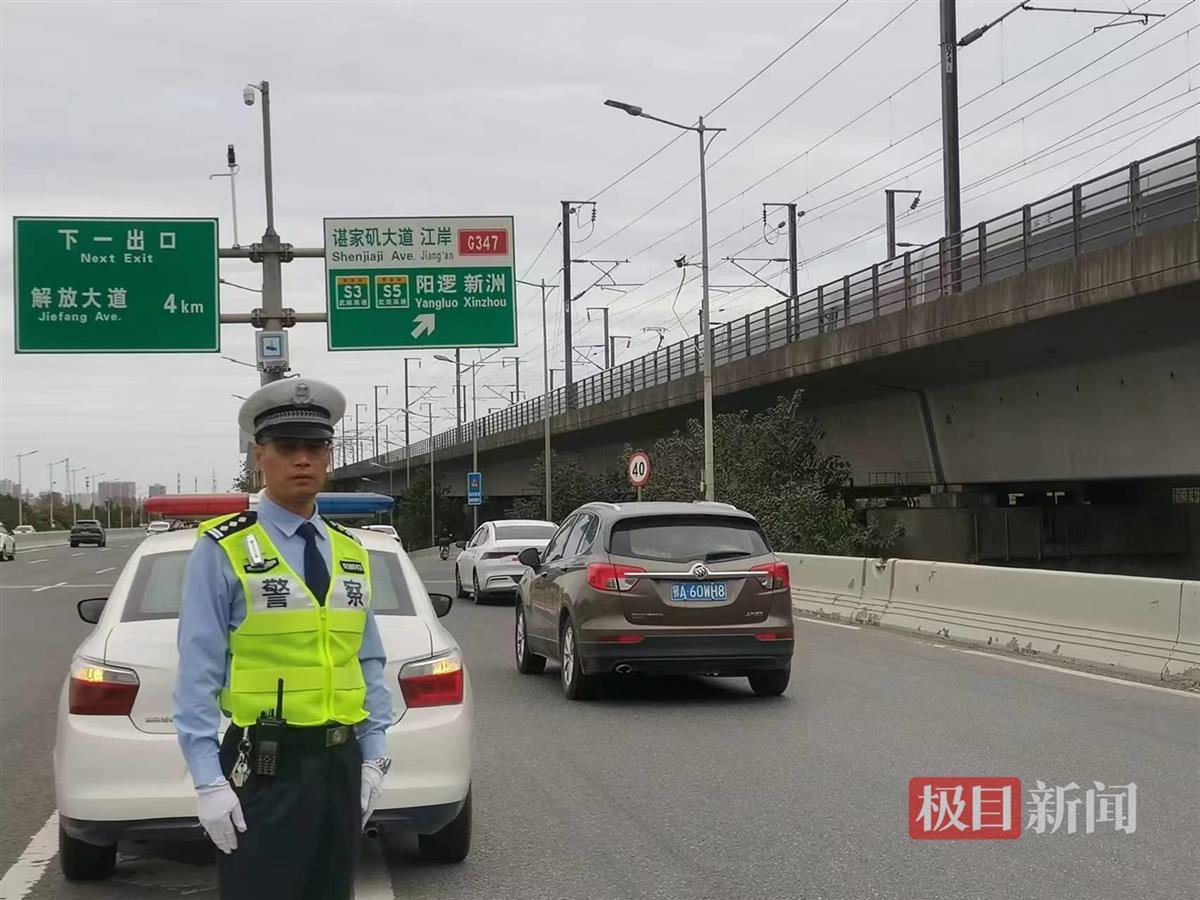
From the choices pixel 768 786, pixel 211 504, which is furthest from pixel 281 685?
pixel 768 786

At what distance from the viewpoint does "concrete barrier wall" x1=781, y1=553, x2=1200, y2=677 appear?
12.1m

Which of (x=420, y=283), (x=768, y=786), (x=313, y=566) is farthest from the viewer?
(x=420, y=283)

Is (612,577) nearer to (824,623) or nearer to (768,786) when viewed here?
(768,786)

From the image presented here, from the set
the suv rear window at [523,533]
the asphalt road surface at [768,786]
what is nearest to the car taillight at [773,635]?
the asphalt road surface at [768,786]

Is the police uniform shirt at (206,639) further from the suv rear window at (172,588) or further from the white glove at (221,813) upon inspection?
the suv rear window at (172,588)

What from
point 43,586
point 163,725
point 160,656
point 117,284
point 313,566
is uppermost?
point 117,284

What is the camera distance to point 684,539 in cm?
1151

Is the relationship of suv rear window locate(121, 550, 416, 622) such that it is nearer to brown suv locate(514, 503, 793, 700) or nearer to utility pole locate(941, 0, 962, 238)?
brown suv locate(514, 503, 793, 700)

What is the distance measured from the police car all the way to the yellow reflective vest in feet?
5.99

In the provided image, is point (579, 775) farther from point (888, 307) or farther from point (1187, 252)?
point (888, 307)

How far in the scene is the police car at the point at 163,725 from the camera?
5582mm

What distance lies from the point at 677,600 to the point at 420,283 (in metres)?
16.1

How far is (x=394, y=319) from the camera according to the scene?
26.2 m

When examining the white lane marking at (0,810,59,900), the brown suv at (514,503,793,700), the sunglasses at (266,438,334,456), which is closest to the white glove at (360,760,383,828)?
the sunglasses at (266,438,334,456)
